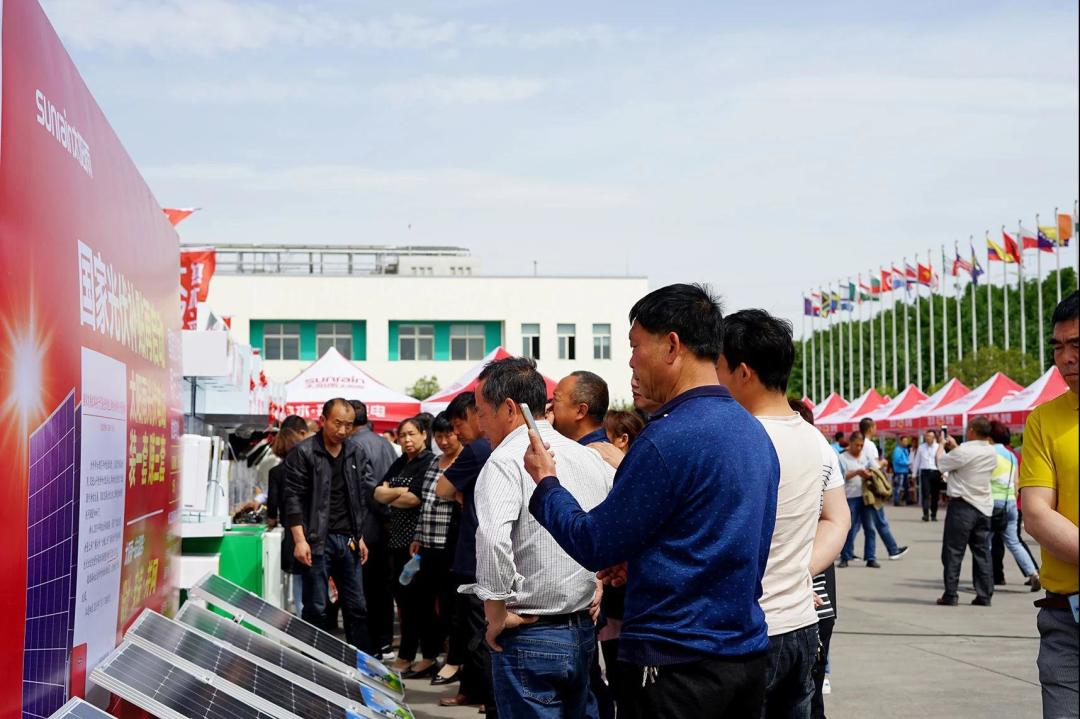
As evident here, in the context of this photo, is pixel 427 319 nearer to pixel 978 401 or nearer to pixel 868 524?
pixel 978 401

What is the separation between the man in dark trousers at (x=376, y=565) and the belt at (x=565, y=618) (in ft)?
18.7

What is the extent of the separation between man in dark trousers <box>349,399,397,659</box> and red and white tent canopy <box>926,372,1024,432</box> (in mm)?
20087

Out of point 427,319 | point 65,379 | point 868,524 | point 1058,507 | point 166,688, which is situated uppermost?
point 427,319

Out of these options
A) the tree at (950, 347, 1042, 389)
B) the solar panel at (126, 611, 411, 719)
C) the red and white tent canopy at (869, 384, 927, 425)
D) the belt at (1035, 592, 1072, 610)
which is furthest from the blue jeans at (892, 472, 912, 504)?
the belt at (1035, 592, 1072, 610)

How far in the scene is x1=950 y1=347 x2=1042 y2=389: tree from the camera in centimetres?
4628

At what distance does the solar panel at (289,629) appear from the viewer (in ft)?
22.9

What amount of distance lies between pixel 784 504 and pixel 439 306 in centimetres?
5564

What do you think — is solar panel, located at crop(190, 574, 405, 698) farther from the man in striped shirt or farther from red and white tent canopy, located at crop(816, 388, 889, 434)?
red and white tent canopy, located at crop(816, 388, 889, 434)

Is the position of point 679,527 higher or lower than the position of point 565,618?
higher

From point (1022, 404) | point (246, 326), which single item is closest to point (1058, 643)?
point (1022, 404)

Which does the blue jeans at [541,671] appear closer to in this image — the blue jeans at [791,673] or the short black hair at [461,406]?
the blue jeans at [791,673]

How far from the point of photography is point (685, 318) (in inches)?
136

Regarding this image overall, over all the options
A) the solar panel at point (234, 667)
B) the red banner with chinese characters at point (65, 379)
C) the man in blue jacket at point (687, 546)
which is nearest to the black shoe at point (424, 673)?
the solar panel at point (234, 667)

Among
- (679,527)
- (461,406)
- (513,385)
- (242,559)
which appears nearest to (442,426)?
(461,406)
